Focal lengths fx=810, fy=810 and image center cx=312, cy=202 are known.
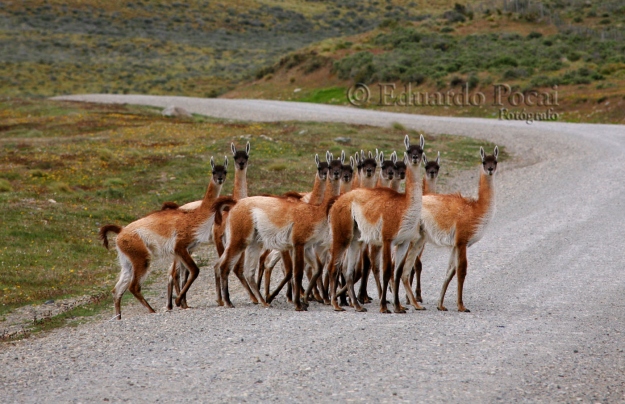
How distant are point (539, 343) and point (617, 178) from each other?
12.7 meters

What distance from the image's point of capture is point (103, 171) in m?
23.0

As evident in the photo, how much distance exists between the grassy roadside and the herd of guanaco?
2318mm

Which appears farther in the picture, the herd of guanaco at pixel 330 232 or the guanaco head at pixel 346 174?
the guanaco head at pixel 346 174

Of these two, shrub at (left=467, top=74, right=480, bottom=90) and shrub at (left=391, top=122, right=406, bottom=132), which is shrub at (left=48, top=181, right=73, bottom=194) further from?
shrub at (left=467, top=74, right=480, bottom=90)

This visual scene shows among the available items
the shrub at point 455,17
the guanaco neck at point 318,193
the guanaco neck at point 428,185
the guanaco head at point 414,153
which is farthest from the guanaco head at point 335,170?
the shrub at point 455,17

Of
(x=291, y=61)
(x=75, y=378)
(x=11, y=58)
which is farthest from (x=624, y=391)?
(x=11, y=58)

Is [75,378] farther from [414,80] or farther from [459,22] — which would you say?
[459,22]

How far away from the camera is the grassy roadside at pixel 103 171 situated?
1469cm

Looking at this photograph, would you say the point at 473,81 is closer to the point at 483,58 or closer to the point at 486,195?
the point at 483,58

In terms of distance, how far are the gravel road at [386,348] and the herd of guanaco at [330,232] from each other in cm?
48

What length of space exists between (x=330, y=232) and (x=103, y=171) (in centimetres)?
1429

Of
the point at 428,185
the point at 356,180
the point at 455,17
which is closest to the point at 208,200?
the point at 356,180

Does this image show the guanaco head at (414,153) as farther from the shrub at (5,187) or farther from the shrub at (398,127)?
the shrub at (398,127)

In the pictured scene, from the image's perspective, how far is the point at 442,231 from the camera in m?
10.2
